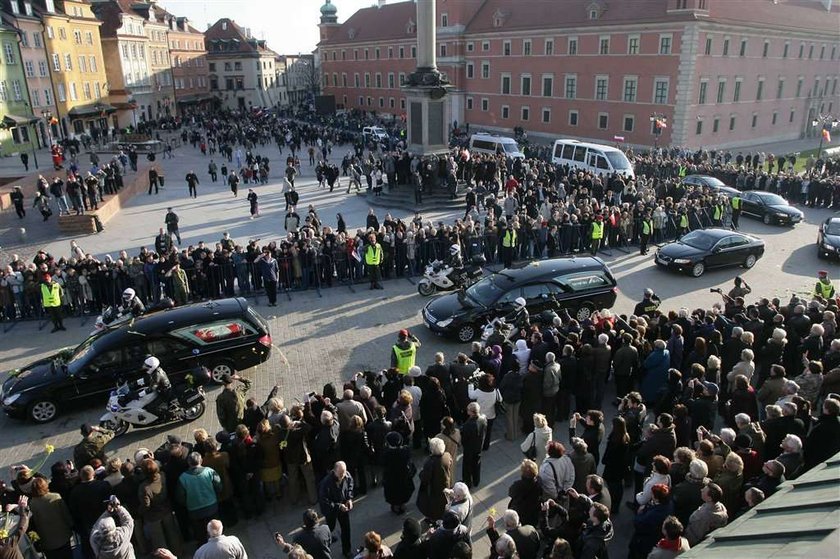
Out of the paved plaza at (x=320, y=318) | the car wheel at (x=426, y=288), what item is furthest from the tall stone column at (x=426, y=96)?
the car wheel at (x=426, y=288)

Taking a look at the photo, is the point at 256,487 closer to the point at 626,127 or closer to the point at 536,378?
the point at 536,378

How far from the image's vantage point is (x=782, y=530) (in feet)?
12.1

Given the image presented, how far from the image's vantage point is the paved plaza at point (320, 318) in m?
8.67

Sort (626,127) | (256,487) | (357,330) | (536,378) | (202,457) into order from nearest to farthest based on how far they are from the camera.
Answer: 1. (202,457)
2. (256,487)
3. (536,378)
4. (357,330)
5. (626,127)

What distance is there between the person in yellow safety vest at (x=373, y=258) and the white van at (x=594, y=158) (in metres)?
15.0

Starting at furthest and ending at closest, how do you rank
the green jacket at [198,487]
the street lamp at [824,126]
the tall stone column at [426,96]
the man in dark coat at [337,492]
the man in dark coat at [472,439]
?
the street lamp at [824,126] → the tall stone column at [426,96] → the man in dark coat at [472,439] → the green jacket at [198,487] → the man in dark coat at [337,492]

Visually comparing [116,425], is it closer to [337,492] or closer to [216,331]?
[216,331]

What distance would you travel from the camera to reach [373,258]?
17188mm

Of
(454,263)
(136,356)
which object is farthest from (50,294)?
(454,263)

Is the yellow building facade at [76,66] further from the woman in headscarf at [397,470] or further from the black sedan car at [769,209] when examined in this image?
the woman in headscarf at [397,470]

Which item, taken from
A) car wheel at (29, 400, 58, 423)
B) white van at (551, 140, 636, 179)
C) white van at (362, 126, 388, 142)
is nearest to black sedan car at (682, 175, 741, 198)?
white van at (551, 140, 636, 179)

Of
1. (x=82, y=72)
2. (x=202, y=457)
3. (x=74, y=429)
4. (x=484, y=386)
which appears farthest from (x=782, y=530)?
(x=82, y=72)

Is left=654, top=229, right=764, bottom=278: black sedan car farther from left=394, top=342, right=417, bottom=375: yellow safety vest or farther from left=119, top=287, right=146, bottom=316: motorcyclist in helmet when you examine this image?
left=119, top=287, right=146, bottom=316: motorcyclist in helmet

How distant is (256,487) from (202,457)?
1.02 meters
